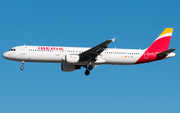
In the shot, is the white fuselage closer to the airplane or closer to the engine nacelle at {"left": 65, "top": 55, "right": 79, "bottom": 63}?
the airplane

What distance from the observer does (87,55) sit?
49.6 metres

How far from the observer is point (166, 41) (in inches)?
2130

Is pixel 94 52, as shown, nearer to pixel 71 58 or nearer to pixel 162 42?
pixel 71 58

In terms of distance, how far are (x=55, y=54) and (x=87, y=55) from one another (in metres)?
4.86

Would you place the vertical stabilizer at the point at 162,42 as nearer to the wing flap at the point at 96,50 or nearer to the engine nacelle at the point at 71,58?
the wing flap at the point at 96,50

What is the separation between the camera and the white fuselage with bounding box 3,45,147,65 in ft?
160

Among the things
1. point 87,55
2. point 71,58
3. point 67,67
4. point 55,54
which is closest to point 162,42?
point 87,55

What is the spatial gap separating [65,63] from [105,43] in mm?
9317

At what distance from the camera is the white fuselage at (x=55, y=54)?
48.9 metres

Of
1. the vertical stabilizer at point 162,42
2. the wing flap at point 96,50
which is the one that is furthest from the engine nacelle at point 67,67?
the vertical stabilizer at point 162,42

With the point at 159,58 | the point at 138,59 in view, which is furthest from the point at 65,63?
the point at 159,58

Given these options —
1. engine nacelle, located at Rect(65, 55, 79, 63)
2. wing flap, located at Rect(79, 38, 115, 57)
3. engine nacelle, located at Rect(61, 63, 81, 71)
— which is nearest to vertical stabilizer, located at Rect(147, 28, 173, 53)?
wing flap, located at Rect(79, 38, 115, 57)

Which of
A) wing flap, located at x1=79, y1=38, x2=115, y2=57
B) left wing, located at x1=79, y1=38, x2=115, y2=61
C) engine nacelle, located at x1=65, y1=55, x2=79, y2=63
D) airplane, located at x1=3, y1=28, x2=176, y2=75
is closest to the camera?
wing flap, located at x1=79, y1=38, x2=115, y2=57

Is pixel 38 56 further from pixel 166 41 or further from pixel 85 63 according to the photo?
pixel 166 41
